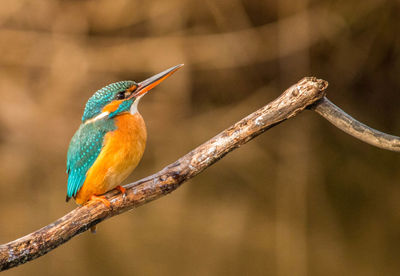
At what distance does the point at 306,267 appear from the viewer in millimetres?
4750

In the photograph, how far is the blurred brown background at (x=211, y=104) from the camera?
214 inches

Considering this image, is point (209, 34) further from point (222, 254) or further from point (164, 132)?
point (222, 254)

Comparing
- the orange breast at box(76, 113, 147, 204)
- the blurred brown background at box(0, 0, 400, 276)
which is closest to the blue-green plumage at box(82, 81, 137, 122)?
the orange breast at box(76, 113, 147, 204)

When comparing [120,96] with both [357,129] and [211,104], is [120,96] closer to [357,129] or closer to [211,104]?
[357,129]

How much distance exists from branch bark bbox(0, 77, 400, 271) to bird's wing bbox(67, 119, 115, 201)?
166mm

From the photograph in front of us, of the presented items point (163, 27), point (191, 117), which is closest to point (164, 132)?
point (191, 117)

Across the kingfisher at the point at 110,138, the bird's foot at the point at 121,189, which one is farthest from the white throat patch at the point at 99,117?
the bird's foot at the point at 121,189

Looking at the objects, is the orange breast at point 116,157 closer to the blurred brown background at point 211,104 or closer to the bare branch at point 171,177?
the bare branch at point 171,177

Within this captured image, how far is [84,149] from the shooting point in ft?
7.93

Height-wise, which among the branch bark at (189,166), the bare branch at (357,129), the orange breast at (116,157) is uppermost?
the orange breast at (116,157)

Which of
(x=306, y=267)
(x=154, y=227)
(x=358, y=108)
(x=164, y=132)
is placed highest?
(x=164, y=132)

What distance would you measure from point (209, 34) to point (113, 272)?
3.69m

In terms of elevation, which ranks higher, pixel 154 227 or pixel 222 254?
pixel 154 227

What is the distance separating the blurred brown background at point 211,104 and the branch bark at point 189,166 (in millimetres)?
2903
